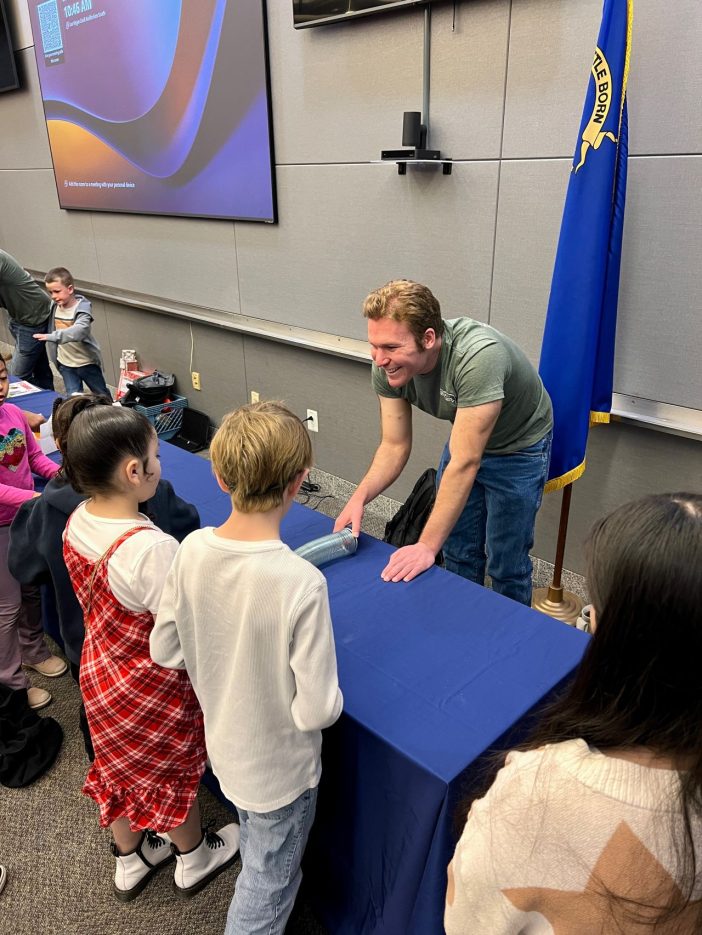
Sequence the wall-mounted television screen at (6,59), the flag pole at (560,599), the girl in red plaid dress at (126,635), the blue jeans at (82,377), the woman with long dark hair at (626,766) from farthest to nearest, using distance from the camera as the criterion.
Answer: the wall-mounted television screen at (6,59) → the blue jeans at (82,377) → the flag pole at (560,599) → the girl in red plaid dress at (126,635) → the woman with long dark hair at (626,766)

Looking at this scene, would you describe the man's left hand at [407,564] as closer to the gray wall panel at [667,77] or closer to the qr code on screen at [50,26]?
the gray wall panel at [667,77]

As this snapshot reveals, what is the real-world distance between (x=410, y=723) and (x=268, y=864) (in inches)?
14.5

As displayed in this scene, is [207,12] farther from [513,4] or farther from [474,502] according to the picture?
[474,502]

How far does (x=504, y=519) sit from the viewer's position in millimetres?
1938

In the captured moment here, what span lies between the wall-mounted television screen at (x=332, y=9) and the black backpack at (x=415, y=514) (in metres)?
1.74

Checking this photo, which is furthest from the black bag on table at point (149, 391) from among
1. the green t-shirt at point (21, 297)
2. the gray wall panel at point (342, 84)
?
the gray wall panel at point (342, 84)

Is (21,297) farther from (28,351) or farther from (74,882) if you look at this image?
(74,882)

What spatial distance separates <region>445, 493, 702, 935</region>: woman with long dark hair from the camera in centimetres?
56

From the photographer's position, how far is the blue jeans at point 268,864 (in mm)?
1097

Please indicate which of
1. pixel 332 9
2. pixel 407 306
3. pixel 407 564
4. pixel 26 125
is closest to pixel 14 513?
pixel 407 564

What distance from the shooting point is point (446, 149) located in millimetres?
2451

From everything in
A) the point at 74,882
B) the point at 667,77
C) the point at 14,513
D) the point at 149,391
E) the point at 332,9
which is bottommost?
the point at 74,882

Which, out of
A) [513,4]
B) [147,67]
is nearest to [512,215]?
[513,4]

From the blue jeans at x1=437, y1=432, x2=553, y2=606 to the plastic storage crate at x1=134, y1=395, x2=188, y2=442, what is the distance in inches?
96.7
